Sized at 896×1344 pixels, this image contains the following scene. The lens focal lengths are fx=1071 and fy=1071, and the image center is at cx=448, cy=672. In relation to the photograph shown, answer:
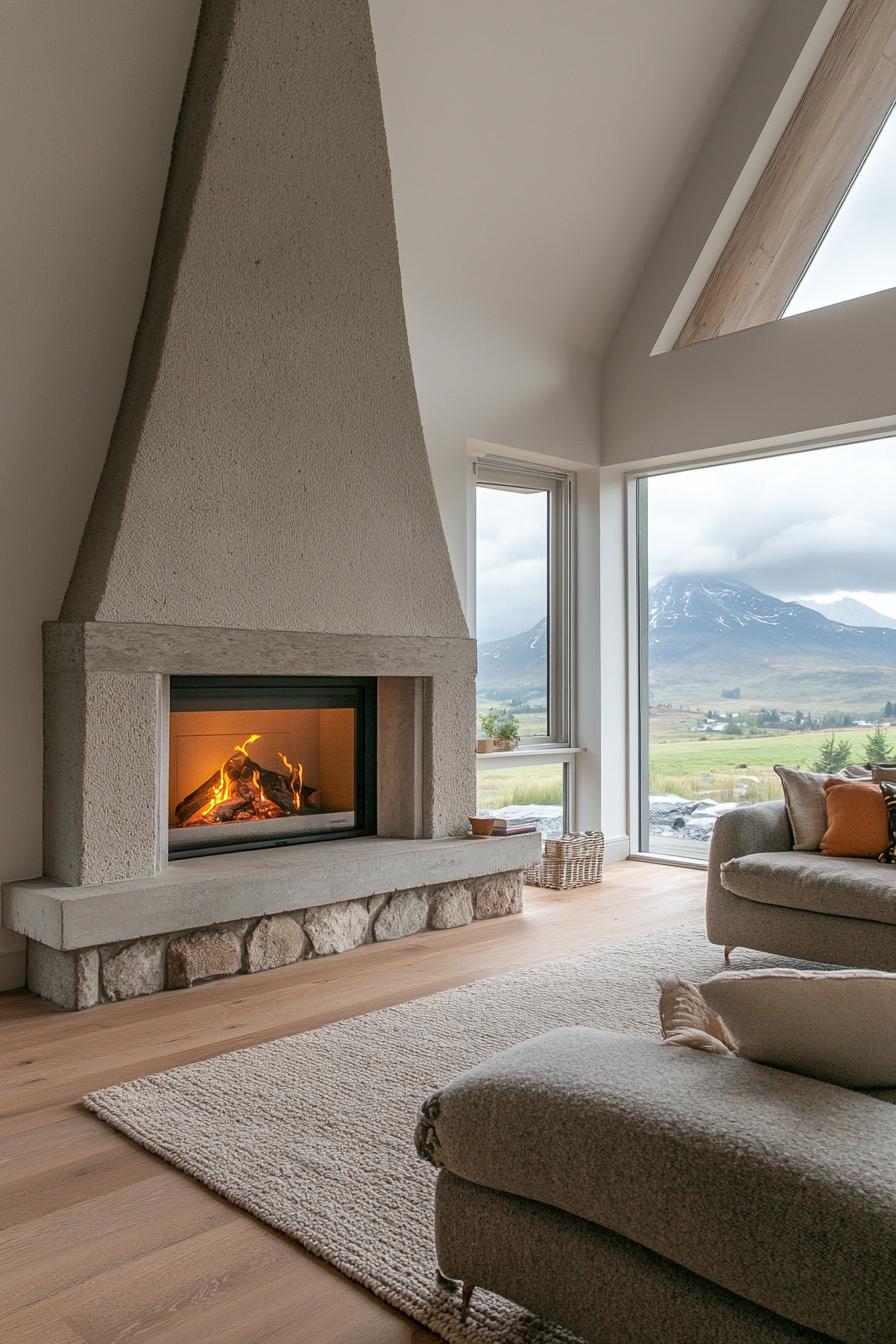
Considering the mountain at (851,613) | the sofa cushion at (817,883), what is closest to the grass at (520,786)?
the mountain at (851,613)

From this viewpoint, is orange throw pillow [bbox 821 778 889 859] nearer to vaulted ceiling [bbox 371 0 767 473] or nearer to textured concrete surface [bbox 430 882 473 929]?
textured concrete surface [bbox 430 882 473 929]

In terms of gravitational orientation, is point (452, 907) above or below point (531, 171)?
below

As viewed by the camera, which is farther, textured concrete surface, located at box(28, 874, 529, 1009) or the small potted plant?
the small potted plant

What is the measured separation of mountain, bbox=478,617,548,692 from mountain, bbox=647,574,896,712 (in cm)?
64

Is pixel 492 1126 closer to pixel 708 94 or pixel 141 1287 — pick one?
pixel 141 1287

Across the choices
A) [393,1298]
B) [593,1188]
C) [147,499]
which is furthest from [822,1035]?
[147,499]

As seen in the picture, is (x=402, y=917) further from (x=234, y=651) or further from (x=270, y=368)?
(x=270, y=368)

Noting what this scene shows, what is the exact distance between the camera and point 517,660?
19.4 ft

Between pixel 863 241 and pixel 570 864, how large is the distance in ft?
10.7

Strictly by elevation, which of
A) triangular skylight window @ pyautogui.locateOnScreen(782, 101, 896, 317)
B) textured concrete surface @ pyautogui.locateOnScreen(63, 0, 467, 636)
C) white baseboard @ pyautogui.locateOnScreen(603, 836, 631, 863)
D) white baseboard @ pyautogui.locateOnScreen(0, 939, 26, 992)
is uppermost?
triangular skylight window @ pyautogui.locateOnScreen(782, 101, 896, 317)

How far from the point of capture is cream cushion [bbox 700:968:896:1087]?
147 cm

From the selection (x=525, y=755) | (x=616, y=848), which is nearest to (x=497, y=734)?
(x=525, y=755)

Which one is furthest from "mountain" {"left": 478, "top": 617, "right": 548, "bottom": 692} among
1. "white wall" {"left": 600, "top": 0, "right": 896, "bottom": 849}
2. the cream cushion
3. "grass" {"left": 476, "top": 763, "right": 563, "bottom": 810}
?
the cream cushion

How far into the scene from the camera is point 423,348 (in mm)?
5000
